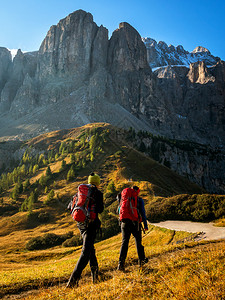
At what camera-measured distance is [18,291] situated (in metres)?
7.25

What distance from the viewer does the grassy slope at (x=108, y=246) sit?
477cm

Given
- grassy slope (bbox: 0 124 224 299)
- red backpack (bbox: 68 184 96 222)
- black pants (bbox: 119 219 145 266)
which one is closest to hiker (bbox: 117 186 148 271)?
black pants (bbox: 119 219 145 266)

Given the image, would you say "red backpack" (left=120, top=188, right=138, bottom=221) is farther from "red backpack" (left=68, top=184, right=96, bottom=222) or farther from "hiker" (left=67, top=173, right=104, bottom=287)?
"red backpack" (left=68, top=184, right=96, bottom=222)

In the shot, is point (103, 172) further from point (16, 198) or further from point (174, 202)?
point (174, 202)

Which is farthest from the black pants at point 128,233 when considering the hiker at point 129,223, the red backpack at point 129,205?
the red backpack at point 129,205

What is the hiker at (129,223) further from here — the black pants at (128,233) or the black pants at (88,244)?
the black pants at (88,244)

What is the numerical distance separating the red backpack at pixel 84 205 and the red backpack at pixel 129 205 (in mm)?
1537

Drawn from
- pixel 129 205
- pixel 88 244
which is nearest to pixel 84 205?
pixel 88 244

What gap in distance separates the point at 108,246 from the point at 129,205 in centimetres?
1565

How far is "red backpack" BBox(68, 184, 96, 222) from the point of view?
6.32m

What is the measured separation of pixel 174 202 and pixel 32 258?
18882mm

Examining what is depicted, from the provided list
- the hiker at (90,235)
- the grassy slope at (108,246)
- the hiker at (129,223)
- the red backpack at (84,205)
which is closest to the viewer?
the grassy slope at (108,246)

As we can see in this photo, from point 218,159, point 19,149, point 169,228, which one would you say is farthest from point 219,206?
point 218,159

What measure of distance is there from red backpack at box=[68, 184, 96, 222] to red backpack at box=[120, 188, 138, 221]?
154 cm
